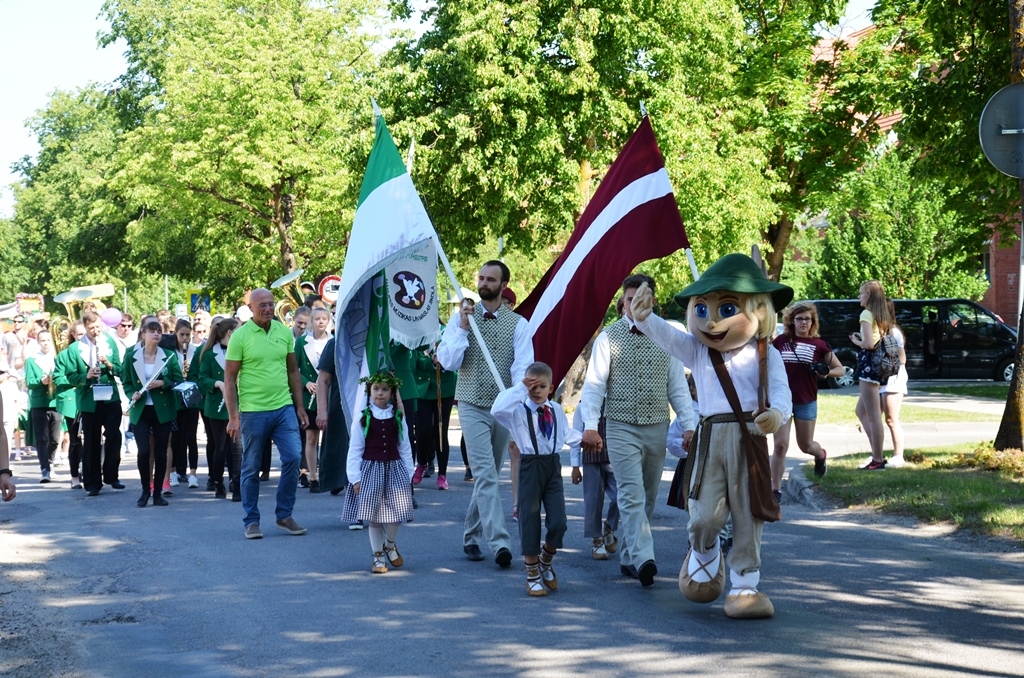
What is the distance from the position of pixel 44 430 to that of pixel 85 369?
2.64 metres

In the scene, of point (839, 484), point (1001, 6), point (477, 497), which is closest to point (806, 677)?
point (477, 497)

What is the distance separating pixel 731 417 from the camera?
7.07 meters

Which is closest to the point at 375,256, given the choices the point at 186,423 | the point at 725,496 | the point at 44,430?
the point at 725,496

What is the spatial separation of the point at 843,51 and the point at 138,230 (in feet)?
76.4

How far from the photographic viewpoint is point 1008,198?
17875 millimetres

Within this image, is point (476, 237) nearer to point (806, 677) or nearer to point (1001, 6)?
point (1001, 6)

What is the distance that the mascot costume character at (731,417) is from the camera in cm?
699

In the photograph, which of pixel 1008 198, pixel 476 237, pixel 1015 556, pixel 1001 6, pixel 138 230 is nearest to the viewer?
pixel 1015 556

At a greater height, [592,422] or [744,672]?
[592,422]

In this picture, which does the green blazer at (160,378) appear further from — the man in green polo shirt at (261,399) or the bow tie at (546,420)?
the bow tie at (546,420)

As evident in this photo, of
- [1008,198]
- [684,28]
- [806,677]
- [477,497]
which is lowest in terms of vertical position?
[806,677]

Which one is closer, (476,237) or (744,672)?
(744,672)

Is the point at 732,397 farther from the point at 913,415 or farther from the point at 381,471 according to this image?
the point at 913,415

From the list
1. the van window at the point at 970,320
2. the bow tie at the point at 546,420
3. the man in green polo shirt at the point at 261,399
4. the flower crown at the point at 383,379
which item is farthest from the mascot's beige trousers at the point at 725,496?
the van window at the point at 970,320
